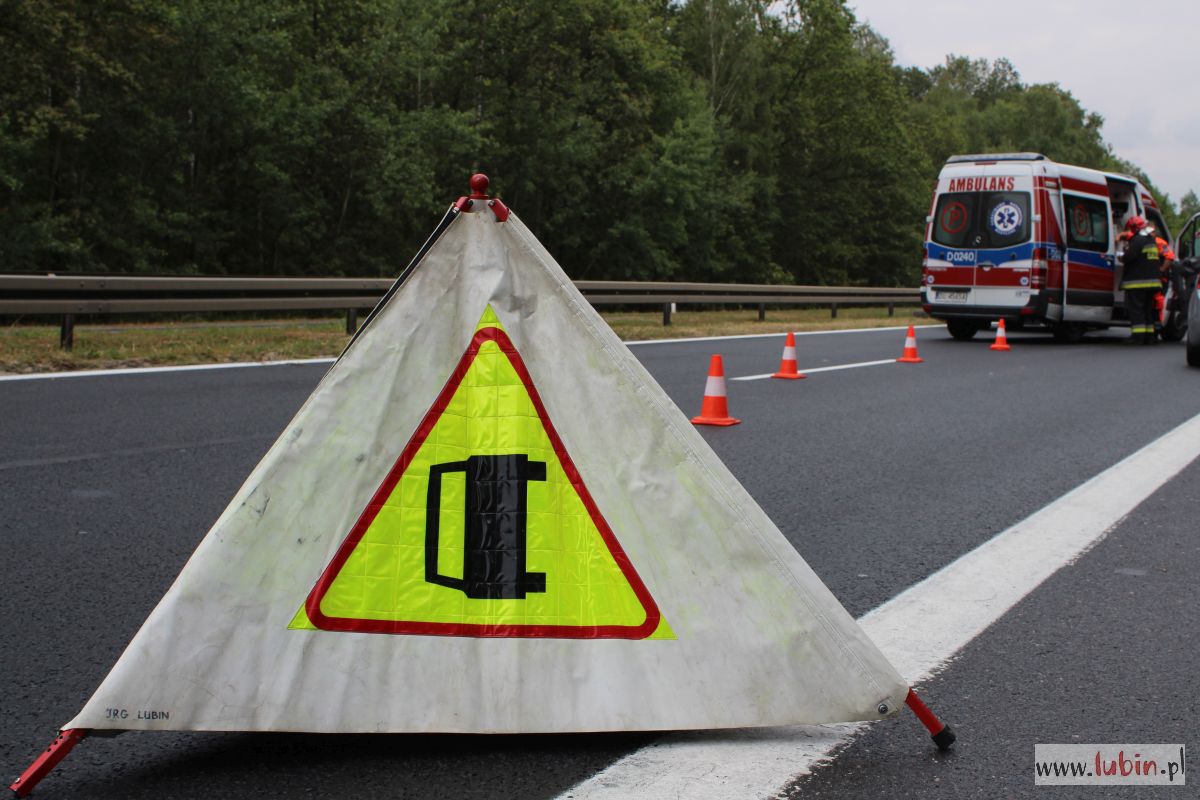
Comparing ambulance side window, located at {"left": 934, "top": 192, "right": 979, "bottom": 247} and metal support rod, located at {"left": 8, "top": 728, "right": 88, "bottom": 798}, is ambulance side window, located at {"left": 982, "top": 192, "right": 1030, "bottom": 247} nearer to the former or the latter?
ambulance side window, located at {"left": 934, "top": 192, "right": 979, "bottom": 247}

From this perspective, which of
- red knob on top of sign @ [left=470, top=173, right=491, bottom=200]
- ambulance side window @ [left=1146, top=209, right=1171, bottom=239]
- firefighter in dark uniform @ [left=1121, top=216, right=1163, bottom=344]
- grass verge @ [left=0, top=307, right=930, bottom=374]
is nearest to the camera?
red knob on top of sign @ [left=470, top=173, right=491, bottom=200]

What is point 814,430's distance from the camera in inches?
349

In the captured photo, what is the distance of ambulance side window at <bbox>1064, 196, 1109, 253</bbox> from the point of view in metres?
19.7

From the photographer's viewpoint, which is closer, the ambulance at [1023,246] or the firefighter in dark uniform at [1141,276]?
the firefighter in dark uniform at [1141,276]

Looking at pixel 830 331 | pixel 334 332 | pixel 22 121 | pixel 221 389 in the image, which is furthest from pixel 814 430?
pixel 22 121

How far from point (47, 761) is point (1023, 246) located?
60.9 ft

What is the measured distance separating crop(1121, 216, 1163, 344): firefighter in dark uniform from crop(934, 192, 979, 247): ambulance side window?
2.32 meters

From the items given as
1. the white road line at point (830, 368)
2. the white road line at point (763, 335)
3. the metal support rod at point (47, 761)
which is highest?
the metal support rod at point (47, 761)

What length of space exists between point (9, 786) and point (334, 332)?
1452 cm

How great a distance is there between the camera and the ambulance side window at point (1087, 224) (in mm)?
19656

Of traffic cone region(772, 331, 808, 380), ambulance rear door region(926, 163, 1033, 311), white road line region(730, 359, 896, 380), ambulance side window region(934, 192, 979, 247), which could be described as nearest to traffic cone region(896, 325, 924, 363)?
white road line region(730, 359, 896, 380)

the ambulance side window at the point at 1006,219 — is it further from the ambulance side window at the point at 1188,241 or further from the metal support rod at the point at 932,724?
the metal support rod at the point at 932,724

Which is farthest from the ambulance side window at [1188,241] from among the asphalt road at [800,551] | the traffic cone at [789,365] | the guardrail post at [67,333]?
the guardrail post at [67,333]

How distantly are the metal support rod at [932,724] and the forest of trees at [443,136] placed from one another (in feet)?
86.1
